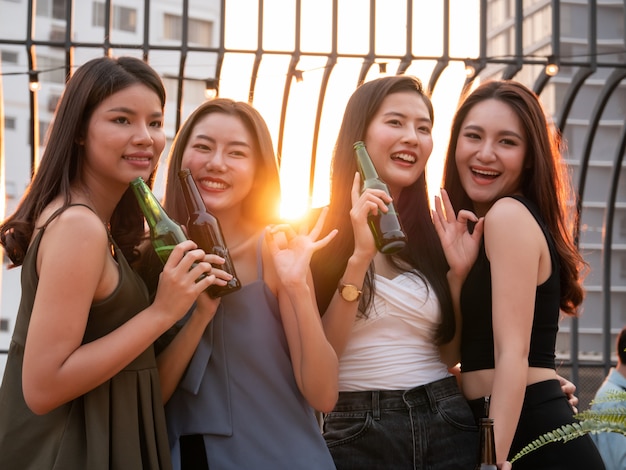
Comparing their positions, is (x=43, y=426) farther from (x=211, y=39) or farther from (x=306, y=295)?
(x=211, y=39)

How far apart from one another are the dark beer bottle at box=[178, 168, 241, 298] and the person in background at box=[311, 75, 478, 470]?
13.9 inches

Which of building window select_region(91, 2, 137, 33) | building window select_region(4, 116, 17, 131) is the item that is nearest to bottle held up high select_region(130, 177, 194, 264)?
building window select_region(4, 116, 17, 131)

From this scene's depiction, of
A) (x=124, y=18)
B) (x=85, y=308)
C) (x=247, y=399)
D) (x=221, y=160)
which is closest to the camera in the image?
(x=85, y=308)

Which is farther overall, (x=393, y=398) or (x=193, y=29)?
(x=193, y=29)

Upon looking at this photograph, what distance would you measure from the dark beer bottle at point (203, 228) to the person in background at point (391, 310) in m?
0.35

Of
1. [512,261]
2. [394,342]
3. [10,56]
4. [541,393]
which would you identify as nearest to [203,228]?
[394,342]

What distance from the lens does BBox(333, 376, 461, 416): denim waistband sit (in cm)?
228

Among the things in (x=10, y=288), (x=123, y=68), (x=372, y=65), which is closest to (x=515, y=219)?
(x=123, y=68)

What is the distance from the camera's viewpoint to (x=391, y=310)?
237cm

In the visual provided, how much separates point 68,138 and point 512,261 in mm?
1082

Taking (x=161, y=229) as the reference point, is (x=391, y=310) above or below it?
→ below

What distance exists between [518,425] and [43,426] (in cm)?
113

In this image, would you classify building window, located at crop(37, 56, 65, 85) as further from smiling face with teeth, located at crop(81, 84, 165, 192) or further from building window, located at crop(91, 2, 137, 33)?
smiling face with teeth, located at crop(81, 84, 165, 192)

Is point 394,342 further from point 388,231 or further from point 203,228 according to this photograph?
point 203,228
